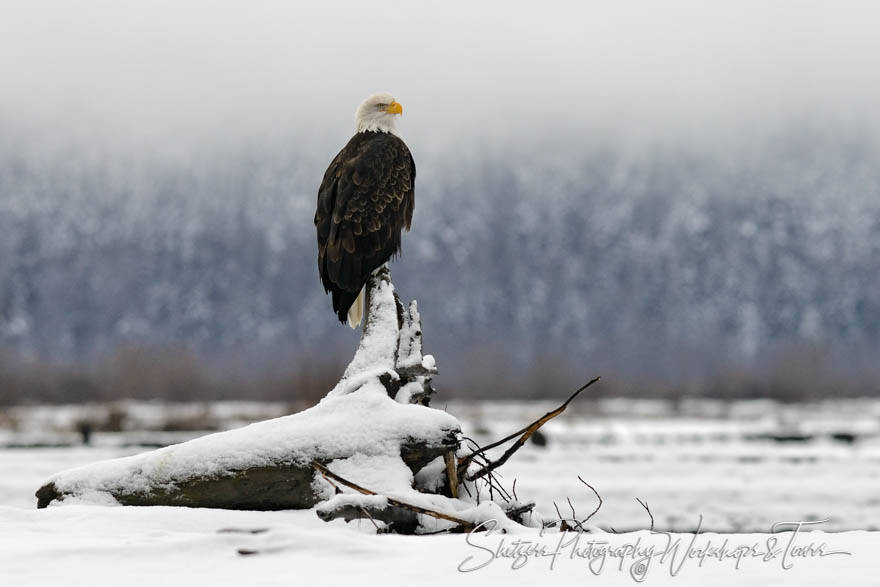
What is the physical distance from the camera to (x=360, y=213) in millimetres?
7148

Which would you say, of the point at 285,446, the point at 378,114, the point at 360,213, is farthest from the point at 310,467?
the point at 378,114

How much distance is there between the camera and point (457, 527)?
5.61 metres

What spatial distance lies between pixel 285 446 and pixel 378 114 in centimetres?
293

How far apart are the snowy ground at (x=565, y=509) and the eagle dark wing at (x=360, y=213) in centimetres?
198

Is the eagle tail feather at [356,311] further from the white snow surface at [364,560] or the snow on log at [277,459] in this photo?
the white snow surface at [364,560]

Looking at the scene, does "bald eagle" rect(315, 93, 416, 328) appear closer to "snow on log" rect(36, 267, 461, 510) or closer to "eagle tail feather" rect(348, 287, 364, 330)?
"eagle tail feather" rect(348, 287, 364, 330)

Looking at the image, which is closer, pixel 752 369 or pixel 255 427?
pixel 255 427

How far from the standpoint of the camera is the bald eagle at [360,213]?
7.05m

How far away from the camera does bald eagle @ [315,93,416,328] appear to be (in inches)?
278

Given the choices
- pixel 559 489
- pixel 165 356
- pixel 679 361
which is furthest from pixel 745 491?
pixel 679 361

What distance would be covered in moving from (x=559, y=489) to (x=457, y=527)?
19.6m

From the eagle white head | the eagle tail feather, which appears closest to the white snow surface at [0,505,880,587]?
the eagle tail feather

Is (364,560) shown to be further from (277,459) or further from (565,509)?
(565,509)

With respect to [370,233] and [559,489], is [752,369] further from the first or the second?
[370,233]
